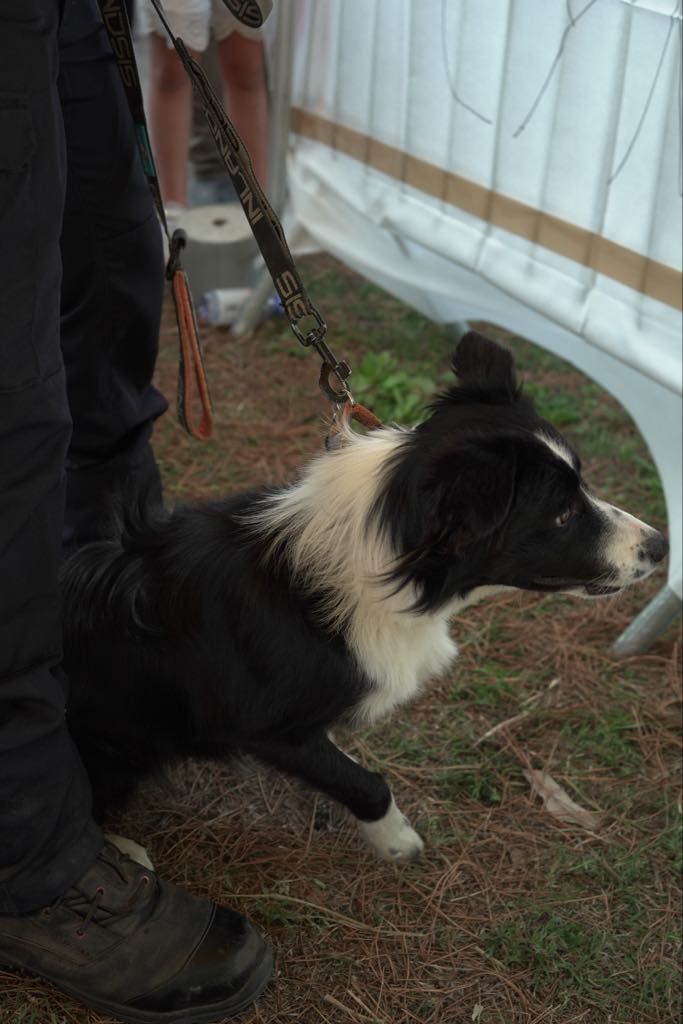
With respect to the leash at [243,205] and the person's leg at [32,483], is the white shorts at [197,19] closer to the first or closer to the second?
the leash at [243,205]

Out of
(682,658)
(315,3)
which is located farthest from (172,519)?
(315,3)

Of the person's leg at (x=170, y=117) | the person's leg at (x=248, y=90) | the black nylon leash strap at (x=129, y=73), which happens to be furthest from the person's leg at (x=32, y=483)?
the person's leg at (x=170, y=117)

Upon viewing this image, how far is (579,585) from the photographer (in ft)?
6.67

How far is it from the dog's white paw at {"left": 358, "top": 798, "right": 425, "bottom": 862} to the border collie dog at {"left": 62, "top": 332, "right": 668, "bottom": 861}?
90 mm

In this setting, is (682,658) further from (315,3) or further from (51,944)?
(315,3)

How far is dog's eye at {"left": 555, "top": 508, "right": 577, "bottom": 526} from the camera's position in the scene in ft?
6.28

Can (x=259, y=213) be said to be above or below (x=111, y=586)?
above

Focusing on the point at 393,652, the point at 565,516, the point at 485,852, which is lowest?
the point at 485,852

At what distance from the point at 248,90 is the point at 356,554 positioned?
9.75 feet

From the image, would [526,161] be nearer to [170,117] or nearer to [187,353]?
[187,353]

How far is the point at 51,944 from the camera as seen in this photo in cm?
180

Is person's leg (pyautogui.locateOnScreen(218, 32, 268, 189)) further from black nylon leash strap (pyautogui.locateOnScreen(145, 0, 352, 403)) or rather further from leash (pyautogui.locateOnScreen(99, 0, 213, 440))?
black nylon leash strap (pyautogui.locateOnScreen(145, 0, 352, 403))

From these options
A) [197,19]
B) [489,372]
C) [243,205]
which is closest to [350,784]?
[489,372]

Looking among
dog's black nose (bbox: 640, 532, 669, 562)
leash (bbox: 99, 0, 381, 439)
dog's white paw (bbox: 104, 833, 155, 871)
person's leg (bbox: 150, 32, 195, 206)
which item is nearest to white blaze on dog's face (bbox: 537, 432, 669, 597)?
dog's black nose (bbox: 640, 532, 669, 562)
